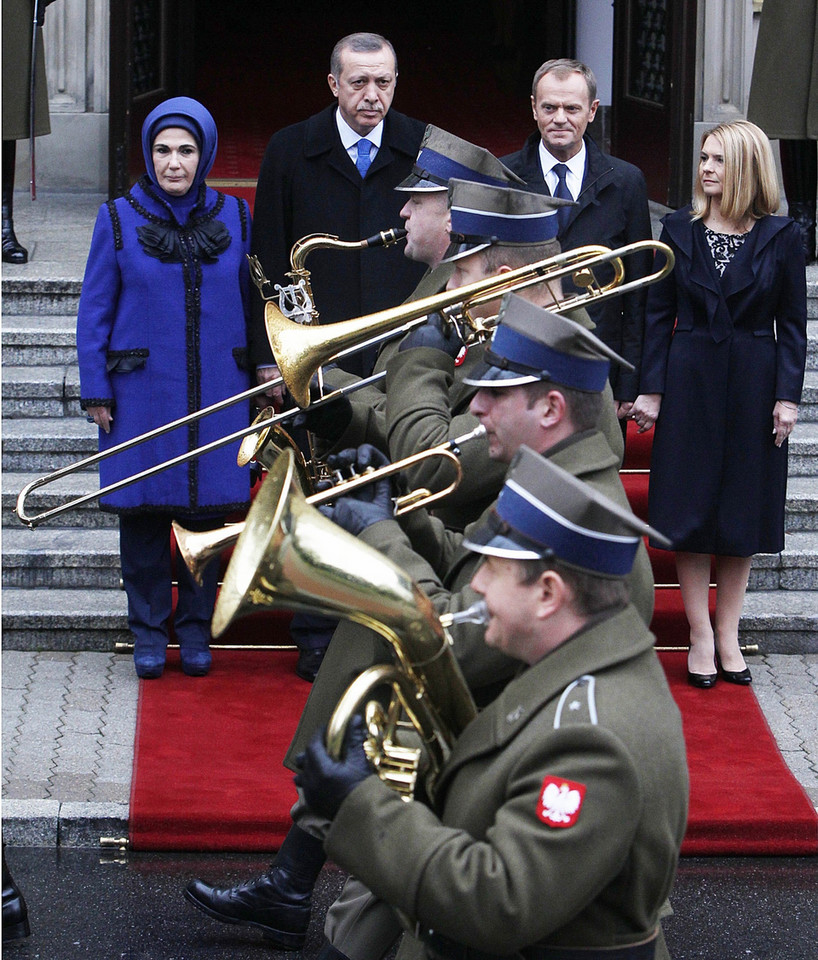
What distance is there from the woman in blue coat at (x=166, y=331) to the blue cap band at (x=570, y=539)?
11.2 feet

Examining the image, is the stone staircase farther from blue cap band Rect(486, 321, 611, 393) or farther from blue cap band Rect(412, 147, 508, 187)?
blue cap band Rect(486, 321, 611, 393)

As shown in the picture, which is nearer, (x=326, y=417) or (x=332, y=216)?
(x=326, y=417)

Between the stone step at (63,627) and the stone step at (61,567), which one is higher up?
the stone step at (61,567)

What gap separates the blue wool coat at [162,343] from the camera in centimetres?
570

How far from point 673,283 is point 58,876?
2.99 metres

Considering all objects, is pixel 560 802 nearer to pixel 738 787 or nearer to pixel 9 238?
pixel 738 787

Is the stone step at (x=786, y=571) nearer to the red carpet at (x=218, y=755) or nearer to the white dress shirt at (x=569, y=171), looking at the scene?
the white dress shirt at (x=569, y=171)

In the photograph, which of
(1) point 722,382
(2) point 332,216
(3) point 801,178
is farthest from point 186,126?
(3) point 801,178

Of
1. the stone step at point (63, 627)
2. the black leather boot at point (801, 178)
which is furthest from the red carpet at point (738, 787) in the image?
the black leather boot at point (801, 178)

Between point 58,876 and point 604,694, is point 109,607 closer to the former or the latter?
point 58,876

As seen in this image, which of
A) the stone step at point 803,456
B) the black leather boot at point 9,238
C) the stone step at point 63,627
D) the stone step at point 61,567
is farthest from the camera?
the black leather boot at point 9,238

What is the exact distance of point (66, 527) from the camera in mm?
6938

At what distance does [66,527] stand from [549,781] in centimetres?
491

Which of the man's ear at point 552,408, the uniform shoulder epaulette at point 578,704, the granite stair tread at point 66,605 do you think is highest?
the man's ear at point 552,408
